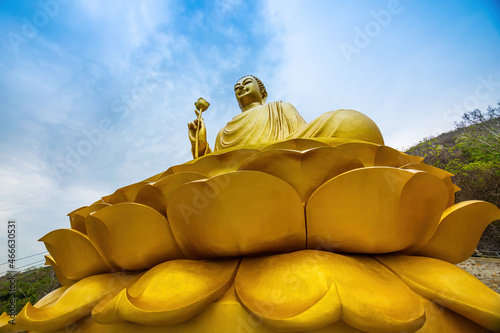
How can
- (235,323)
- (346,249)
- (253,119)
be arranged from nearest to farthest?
(235,323), (346,249), (253,119)

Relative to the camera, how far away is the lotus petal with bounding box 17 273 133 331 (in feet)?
3.42

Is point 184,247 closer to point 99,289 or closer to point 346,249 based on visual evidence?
point 99,289

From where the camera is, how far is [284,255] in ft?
3.57

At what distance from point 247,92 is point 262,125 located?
3.28 feet

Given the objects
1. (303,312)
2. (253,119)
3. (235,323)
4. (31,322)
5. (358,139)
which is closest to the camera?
(303,312)

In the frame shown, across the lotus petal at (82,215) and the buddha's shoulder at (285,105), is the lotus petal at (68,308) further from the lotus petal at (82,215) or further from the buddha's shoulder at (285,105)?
the buddha's shoulder at (285,105)

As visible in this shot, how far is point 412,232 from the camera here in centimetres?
111

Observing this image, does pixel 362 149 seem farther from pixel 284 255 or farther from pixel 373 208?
pixel 284 255

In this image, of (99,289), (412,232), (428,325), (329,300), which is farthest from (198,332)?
(412,232)

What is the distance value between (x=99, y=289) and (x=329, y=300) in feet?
3.46

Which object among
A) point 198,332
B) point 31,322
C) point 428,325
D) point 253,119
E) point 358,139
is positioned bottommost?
point 428,325

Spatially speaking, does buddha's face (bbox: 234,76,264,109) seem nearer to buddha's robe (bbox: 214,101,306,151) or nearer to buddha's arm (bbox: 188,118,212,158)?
buddha's robe (bbox: 214,101,306,151)

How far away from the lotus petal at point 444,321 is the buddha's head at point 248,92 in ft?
10.4

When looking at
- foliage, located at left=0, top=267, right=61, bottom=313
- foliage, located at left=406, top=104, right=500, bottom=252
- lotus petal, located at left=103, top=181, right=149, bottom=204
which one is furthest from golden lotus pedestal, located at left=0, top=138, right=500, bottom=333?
foliage, located at left=406, top=104, right=500, bottom=252
